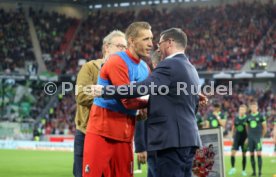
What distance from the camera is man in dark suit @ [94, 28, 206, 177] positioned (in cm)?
533

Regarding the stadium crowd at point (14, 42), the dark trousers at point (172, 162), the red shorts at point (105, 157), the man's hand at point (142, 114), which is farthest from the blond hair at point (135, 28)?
the stadium crowd at point (14, 42)

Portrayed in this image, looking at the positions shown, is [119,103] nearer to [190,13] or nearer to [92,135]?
[92,135]

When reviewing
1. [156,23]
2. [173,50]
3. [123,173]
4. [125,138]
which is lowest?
[123,173]

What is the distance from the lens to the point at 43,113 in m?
41.2

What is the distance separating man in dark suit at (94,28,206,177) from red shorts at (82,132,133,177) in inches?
12.4

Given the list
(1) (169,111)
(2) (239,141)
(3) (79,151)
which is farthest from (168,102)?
(2) (239,141)

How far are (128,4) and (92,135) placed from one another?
4603 centimetres

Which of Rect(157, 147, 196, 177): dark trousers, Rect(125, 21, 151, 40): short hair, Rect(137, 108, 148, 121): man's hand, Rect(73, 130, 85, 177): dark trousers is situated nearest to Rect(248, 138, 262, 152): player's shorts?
Rect(73, 130, 85, 177): dark trousers

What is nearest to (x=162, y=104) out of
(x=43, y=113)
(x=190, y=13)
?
(x=43, y=113)

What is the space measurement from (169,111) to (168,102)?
0.09m

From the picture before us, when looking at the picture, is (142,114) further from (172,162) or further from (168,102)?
(172,162)

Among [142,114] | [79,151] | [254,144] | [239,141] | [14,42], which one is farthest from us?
[14,42]

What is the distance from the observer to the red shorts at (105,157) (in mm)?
5539

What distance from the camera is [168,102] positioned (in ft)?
17.9
